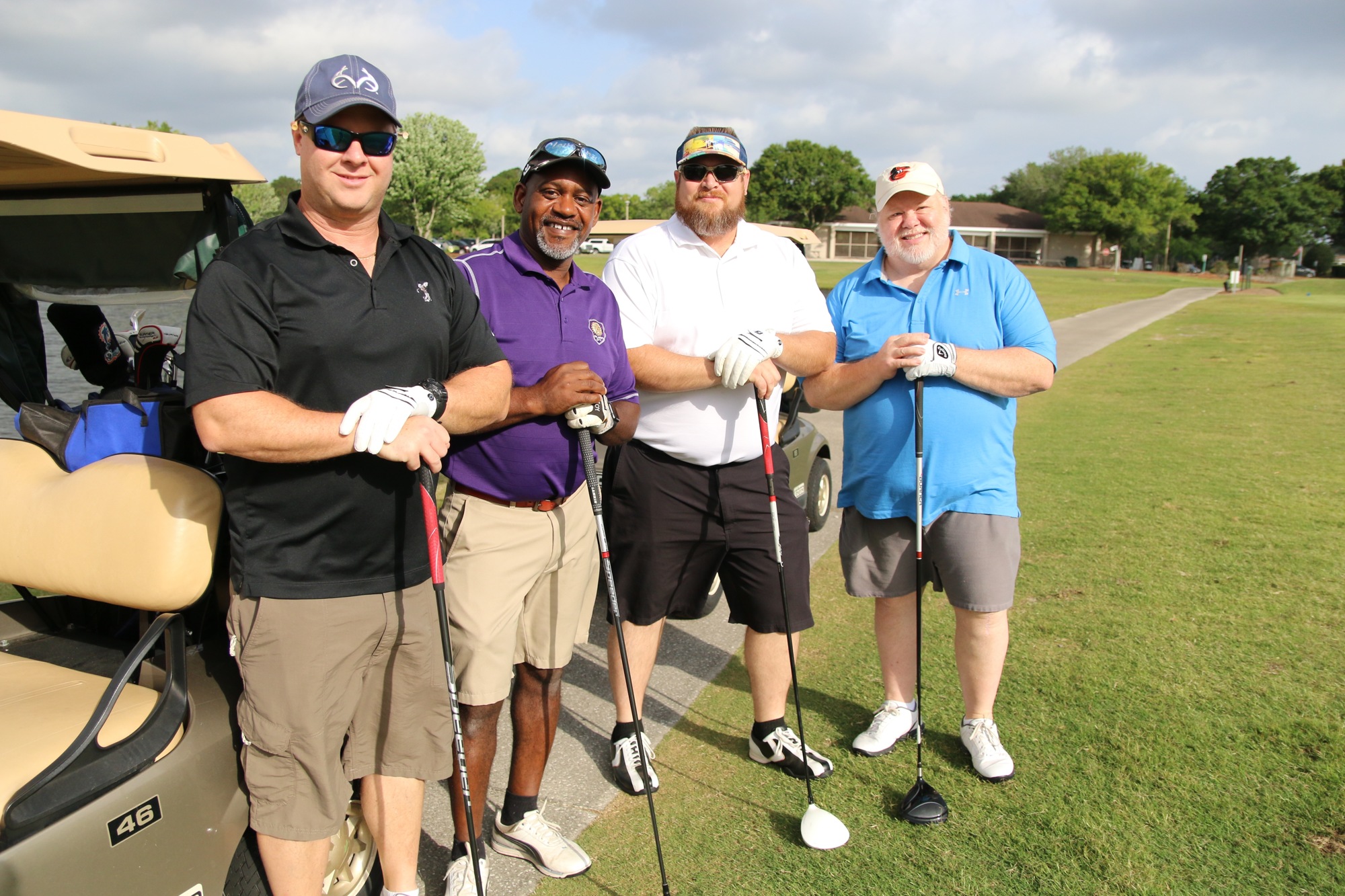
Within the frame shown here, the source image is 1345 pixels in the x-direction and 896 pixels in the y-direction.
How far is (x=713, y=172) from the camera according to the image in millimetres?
3432

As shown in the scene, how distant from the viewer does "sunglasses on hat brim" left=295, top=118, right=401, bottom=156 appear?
91.2 inches

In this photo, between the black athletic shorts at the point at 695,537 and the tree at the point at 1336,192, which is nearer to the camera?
the black athletic shorts at the point at 695,537

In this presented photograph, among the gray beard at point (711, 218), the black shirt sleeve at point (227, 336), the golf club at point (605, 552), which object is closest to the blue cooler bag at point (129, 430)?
the black shirt sleeve at point (227, 336)

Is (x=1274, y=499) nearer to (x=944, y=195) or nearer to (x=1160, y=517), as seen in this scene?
(x=1160, y=517)

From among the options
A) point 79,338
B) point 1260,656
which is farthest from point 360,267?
point 1260,656

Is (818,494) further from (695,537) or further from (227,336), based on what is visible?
(227,336)

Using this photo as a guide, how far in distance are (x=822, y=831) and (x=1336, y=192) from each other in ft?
330

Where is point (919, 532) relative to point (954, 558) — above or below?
above

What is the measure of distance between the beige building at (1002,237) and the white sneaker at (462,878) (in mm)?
82110

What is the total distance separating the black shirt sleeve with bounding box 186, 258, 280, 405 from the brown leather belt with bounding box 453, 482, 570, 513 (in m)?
0.86

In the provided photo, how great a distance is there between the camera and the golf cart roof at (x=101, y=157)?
2262 mm

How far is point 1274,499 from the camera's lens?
24.0 ft

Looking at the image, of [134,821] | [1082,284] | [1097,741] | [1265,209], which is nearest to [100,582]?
[134,821]

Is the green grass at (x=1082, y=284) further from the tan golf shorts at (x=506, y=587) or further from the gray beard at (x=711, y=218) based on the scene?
the tan golf shorts at (x=506, y=587)
